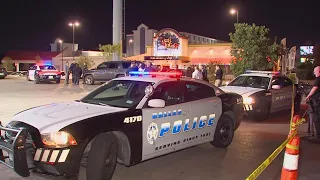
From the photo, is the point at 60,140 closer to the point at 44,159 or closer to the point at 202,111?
the point at 44,159

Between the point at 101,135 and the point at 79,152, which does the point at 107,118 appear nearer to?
the point at 101,135

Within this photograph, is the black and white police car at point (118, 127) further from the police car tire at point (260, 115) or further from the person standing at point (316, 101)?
the police car tire at point (260, 115)

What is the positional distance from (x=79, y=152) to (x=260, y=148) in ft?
14.5

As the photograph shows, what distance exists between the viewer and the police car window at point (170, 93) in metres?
6.22

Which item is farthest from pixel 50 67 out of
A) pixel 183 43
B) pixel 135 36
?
pixel 135 36

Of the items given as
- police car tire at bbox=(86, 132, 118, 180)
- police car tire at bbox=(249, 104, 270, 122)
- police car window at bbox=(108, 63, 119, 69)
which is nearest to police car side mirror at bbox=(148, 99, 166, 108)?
police car tire at bbox=(86, 132, 118, 180)

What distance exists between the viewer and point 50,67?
2925cm

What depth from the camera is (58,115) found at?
206 inches

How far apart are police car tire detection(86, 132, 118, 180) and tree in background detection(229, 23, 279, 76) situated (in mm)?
17849

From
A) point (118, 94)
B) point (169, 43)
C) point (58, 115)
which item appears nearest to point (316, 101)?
point (118, 94)

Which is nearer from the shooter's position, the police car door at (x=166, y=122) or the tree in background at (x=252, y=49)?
the police car door at (x=166, y=122)

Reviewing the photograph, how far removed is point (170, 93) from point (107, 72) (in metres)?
20.9

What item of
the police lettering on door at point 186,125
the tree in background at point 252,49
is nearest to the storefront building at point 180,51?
the tree in background at point 252,49

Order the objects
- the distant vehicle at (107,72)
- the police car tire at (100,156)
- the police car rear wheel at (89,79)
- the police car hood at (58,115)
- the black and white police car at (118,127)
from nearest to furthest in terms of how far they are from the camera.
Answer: the black and white police car at (118,127) < the police car hood at (58,115) < the police car tire at (100,156) < the distant vehicle at (107,72) < the police car rear wheel at (89,79)
